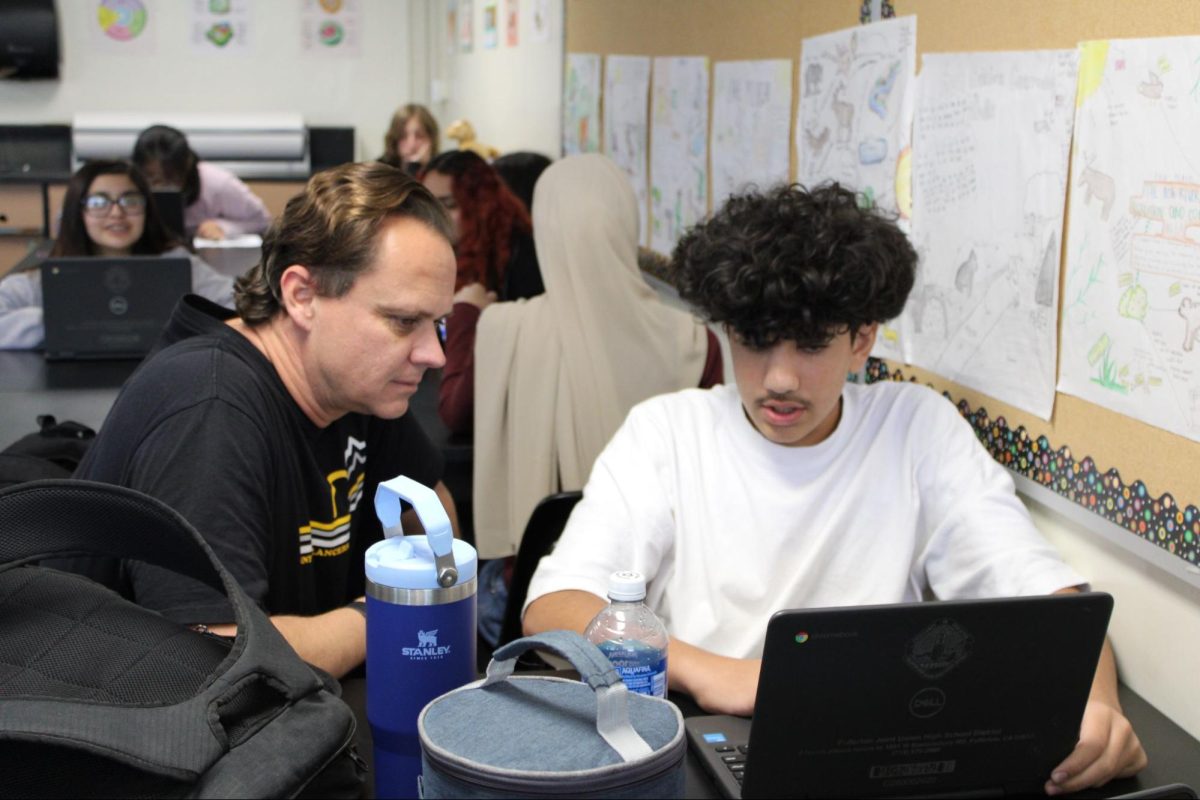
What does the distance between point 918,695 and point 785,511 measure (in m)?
0.61

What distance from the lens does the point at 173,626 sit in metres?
1.03

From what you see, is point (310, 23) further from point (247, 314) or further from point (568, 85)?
point (247, 314)

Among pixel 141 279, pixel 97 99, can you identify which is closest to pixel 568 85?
pixel 141 279

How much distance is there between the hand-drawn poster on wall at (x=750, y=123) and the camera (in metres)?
2.54

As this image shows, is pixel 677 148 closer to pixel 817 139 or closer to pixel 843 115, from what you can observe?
pixel 817 139

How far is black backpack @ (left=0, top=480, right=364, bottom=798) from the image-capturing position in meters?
0.85

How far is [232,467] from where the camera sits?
1.33 meters

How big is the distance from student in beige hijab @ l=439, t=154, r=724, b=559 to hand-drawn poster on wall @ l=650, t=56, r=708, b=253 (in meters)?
0.63

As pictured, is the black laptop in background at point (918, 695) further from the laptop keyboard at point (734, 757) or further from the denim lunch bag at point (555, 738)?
the denim lunch bag at point (555, 738)

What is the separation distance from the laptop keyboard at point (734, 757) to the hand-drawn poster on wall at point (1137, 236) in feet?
2.02

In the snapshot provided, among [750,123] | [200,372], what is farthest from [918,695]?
[750,123]

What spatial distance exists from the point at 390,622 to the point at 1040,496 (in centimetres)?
101

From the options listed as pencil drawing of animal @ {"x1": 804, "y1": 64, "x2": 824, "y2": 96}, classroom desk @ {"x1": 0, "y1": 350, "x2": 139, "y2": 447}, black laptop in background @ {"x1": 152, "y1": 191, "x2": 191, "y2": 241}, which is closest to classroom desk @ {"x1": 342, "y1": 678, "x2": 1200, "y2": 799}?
pencil drawing of animal @ {"x1": 804, "y1": 64, "x2": 824, "y2": 96}

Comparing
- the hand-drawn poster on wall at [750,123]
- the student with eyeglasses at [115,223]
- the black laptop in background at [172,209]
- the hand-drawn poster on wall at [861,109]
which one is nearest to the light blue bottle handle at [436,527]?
the hand-drawn poster on wall at [861,109]
